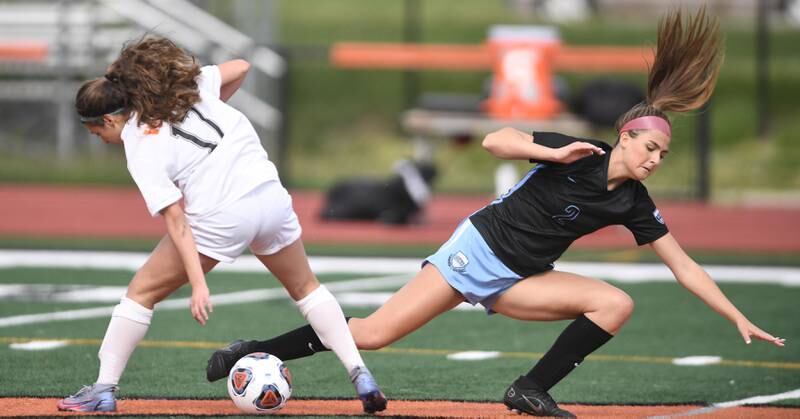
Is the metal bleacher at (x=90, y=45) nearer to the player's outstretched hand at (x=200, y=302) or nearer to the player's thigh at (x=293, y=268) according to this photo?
the player's thigh at (x=293, y=268)

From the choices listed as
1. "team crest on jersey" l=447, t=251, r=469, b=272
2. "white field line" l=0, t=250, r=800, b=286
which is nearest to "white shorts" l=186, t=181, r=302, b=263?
"team crest on jersey" l=447, t=251, r=469, b=272

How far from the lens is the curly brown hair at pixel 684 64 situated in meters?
6.00

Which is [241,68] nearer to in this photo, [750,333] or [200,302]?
[200,302]

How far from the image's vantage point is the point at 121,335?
582 centimetres

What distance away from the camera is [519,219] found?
5.98 m

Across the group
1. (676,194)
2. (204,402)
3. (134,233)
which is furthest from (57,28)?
(204,402)

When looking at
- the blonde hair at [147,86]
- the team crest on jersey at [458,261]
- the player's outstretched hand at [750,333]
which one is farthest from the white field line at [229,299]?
the player's outstretched hand at [750,333]

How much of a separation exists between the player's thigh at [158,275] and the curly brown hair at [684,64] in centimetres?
200

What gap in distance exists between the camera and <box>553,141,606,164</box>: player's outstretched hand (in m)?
5.75

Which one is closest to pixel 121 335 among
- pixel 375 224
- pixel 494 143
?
pixel 494 143

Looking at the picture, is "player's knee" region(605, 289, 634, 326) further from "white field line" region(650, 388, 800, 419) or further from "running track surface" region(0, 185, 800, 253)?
"running track surface" region(0, 185, 800, 253)

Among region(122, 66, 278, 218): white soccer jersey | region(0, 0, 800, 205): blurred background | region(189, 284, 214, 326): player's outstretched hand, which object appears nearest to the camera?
region(189, 284, 214, 326): player's outstretched hand

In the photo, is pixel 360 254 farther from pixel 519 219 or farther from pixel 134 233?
pixel 519 219

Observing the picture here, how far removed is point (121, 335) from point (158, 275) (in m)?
0.30
